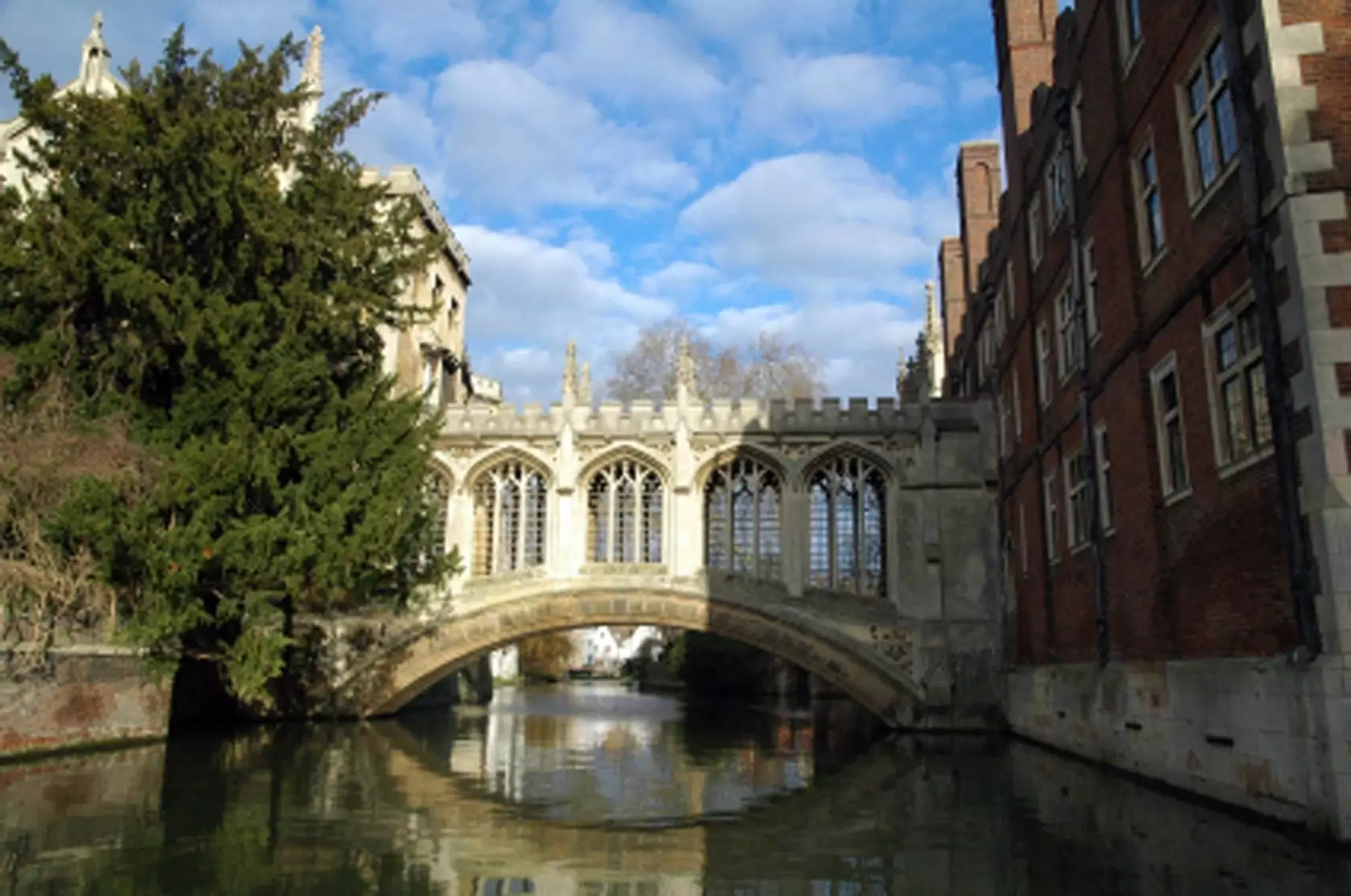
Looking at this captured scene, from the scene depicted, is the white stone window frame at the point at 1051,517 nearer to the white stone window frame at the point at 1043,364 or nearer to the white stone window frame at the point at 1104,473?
the white stone window frame at the point at 1043,364

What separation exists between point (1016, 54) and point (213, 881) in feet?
68.4

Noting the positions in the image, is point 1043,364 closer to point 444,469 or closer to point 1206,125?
point 1206,125

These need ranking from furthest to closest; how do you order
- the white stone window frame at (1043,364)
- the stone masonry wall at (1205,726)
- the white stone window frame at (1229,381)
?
1. the white stone window frame at (1043,364)
2. the white stone window frame at (1229,381)
3. the stone masonry wall at (1205,726)

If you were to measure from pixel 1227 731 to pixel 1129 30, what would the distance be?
341 inches

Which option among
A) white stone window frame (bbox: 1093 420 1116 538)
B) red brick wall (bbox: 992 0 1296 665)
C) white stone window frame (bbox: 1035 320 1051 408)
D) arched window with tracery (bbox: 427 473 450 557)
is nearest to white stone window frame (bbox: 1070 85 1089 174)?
red brick wall (bbox: 992 0 1296 665)

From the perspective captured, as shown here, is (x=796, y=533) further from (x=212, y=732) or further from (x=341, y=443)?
(x=212, y=732)

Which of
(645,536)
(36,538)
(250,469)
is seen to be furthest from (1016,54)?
(36,538)

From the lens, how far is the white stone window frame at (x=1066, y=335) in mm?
15398

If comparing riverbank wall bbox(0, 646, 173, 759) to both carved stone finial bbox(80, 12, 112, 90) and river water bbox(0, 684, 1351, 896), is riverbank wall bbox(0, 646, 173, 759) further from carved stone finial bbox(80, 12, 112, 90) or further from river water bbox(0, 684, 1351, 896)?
carved stone finial bbox(80, 12, 112, 90)

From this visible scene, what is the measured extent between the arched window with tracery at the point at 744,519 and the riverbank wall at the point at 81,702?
11.4 metres

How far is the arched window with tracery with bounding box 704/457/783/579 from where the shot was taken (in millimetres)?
22844

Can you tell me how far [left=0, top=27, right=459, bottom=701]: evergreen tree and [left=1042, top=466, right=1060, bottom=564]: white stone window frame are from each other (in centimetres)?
1085

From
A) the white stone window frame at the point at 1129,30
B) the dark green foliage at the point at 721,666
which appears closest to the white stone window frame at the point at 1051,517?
the white stone window frame at the point at 1129,30

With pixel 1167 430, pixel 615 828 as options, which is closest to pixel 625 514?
pixel 1167 430
